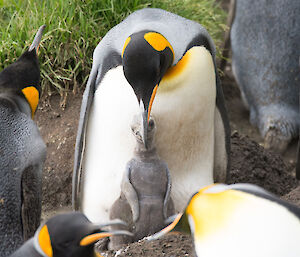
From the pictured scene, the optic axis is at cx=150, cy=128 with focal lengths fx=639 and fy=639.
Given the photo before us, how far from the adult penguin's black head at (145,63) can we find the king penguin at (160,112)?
0.02 m

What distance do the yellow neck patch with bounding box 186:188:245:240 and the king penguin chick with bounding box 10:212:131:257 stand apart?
0.74 feet

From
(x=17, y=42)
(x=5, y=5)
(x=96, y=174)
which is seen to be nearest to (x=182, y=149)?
(x=96, y=174)

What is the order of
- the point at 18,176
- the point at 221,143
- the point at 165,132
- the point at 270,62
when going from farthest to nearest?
the point at 270,62 → the point at 221,143 → the point at 165,132 → the point at 18,176

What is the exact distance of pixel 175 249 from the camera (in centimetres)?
222

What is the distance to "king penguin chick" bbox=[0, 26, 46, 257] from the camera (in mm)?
2221

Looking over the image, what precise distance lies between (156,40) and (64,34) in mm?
1217

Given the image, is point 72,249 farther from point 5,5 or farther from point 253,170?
point 5,5

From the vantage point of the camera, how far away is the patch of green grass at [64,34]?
345cm

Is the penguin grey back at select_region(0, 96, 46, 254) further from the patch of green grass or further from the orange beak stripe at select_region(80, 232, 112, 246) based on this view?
the patch of green grass

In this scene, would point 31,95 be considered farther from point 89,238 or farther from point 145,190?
point 89,238

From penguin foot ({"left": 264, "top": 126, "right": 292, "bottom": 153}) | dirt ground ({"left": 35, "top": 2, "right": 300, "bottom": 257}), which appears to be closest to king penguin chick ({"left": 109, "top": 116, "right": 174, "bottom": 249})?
dirt ground ({"left": 35, "top": 2, "right": 300, "bottom": 257})

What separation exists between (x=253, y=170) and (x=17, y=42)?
1459mm

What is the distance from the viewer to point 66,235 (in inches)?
63.9

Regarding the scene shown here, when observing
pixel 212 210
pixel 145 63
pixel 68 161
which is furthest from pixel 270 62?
pixel 212 210
